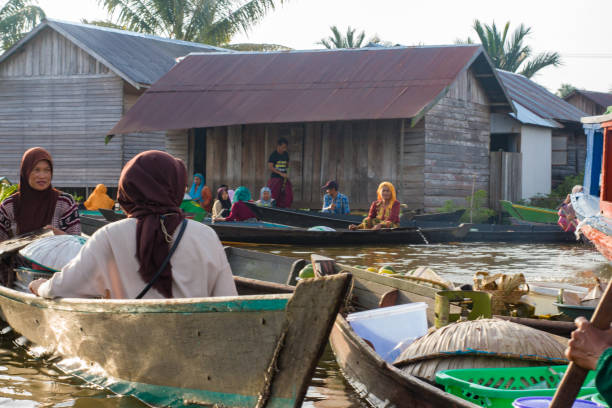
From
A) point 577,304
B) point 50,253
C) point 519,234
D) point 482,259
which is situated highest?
point 50,253

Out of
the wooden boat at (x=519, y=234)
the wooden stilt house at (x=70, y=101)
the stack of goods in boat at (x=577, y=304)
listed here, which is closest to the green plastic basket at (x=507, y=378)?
the stack of goods in boat at (x=577, y=304)

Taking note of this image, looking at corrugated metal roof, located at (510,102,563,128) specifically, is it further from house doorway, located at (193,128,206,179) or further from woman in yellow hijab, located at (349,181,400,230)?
house doorway, located at (193,128,206,179)

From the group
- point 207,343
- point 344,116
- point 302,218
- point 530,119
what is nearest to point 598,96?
point 530,119

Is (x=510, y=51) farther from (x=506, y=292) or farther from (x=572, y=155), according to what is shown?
(x=506, y=292)

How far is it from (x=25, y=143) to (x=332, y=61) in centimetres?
1056

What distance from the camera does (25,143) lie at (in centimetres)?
2314

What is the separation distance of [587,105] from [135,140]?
75.2 feet

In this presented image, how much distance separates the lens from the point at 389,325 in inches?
199

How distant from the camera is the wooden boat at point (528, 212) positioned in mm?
17828

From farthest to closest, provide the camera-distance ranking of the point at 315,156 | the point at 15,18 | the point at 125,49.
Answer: the point at 15,18 → the point at 125,49 → the point at 315,156

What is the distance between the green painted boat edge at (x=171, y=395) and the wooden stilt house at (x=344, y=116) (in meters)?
11.8

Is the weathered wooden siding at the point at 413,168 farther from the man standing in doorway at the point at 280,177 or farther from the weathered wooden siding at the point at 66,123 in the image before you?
the weathered wooden siding at the point at 66,123

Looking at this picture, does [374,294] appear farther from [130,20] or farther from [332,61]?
[130,20]

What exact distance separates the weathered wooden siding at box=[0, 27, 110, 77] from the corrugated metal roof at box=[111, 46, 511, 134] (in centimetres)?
418
